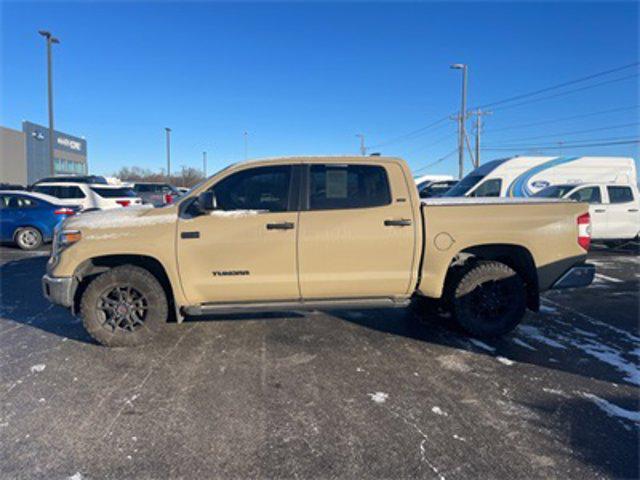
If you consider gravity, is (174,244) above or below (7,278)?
above

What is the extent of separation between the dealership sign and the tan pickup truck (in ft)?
201

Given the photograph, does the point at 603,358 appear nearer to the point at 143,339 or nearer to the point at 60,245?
the point at 143,339

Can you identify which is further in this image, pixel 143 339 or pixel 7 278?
pixel 7 278

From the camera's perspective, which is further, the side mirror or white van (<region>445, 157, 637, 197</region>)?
white van (<region>445, 157, 637, 197</region>)

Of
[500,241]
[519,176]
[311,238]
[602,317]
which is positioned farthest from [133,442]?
[519,176]

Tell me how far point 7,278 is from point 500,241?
8234 mm

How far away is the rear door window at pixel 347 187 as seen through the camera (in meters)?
4.25

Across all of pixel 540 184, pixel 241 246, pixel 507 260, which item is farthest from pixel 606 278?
pixel 241 246

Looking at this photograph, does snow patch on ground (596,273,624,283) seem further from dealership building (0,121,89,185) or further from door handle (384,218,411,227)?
dealership building (0,121,89,185)

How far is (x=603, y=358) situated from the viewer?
158 inches

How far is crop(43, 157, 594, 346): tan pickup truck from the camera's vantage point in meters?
4.09

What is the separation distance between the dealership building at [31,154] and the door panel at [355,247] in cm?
4862

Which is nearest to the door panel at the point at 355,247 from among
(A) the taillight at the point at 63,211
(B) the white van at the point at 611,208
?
(B) the white van at the point at 611,208

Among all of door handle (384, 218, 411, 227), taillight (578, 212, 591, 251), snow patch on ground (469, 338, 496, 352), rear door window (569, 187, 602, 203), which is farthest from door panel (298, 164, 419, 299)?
rear door window (569, 187, 602, 203)
